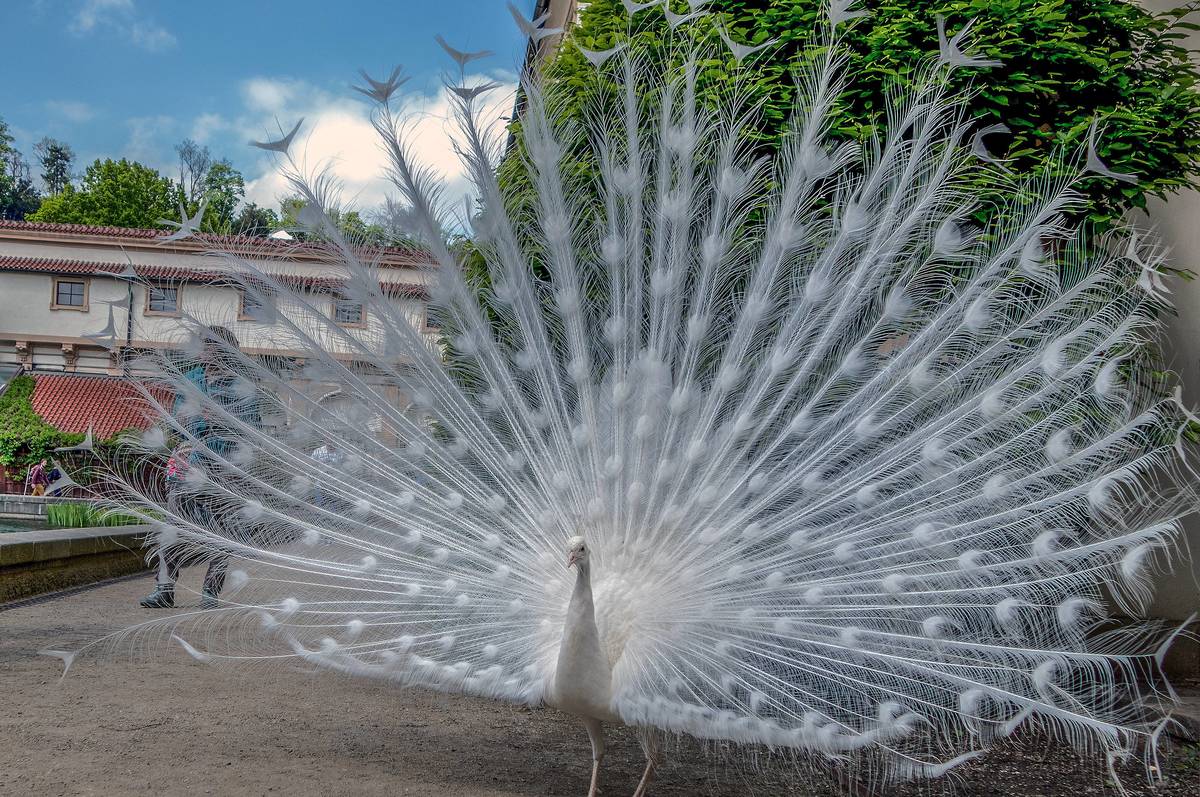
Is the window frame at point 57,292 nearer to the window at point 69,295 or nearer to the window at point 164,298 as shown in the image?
the window at point 69,295

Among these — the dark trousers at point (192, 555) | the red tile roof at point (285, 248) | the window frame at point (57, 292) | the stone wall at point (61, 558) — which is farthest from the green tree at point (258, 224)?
the window frame at point (57, 292)

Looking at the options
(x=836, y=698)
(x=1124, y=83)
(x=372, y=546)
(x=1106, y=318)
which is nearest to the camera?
(x=836, y=698)

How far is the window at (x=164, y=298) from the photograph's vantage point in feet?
13.8

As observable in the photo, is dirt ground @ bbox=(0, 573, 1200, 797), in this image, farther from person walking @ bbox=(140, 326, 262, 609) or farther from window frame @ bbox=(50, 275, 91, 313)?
window frame @ bbox=(50, 275, 91, 313)

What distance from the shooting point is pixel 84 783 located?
3.58 meters

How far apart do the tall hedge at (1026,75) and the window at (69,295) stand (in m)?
35.0

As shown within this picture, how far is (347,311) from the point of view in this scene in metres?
4.45

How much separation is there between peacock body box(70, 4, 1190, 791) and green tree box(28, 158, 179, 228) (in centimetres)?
4774

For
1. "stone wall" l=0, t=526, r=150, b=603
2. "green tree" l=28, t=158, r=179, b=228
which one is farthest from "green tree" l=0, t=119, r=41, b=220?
"stone wall" l=0, t=526, r=150, b=603

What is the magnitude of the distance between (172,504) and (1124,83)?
17.3 feet

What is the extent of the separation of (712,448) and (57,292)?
37.2 meters

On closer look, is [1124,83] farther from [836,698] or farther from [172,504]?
[172,504]

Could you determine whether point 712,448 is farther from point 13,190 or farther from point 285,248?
point 13,190

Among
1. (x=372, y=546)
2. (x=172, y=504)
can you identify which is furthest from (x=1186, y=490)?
(x=172, y=504)
